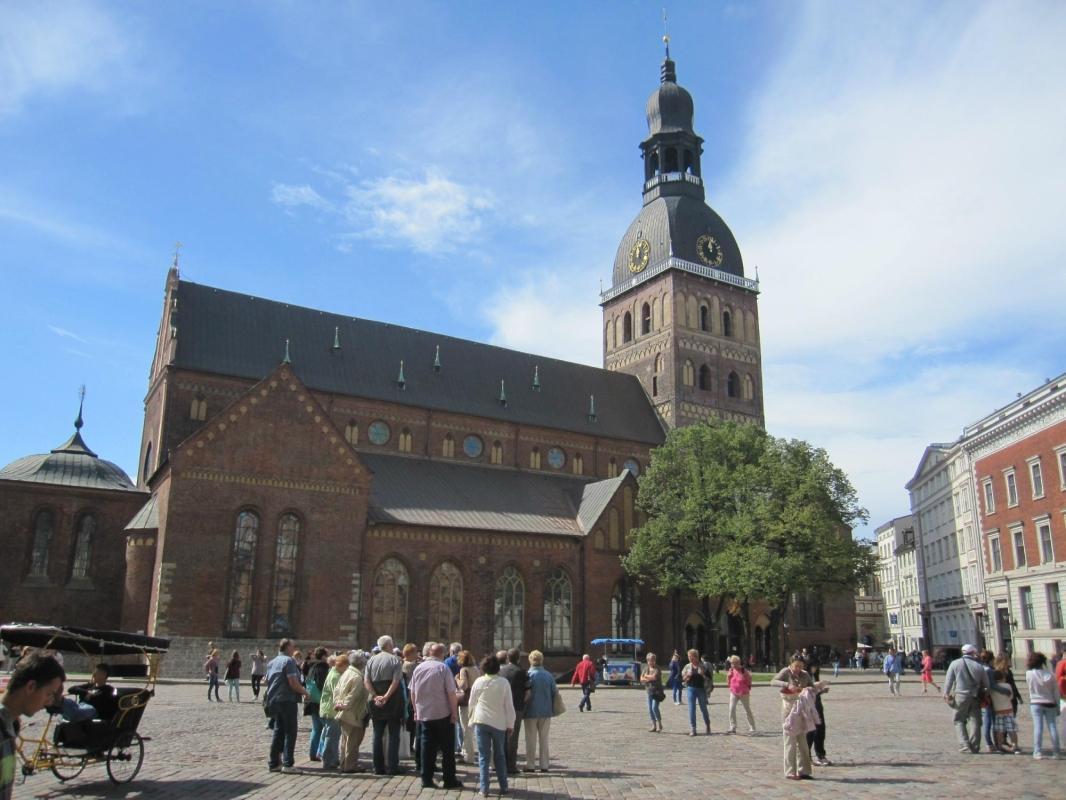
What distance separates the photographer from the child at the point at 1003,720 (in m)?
16.1

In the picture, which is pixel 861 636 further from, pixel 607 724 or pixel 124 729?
pixel 124 729

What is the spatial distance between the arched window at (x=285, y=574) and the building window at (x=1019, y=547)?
36.2 meters

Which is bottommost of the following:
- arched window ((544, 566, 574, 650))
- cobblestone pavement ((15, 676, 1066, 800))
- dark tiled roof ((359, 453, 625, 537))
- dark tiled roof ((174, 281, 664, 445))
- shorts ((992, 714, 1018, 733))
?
cobblestone pavement ((15, 676, 1066, 800))

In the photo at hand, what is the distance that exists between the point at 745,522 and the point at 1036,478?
14717 mm

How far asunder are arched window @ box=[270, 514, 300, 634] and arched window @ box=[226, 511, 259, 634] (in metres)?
1.02

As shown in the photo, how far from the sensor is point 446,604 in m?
45.7

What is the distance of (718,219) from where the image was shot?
221 ft

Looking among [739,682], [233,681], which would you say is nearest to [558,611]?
[233,681]

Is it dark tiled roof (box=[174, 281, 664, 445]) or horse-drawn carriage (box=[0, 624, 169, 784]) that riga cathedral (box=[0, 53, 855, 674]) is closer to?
dark tiled roof (box=[174, 281, 664, 445])

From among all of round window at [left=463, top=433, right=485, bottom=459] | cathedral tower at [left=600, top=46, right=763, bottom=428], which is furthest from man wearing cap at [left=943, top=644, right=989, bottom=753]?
cathedral tower at [left=600, top=46, right=763, bottom=428]

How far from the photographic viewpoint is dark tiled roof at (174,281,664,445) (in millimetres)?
48594

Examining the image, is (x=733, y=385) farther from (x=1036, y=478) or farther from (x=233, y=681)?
(x=233, y=681)

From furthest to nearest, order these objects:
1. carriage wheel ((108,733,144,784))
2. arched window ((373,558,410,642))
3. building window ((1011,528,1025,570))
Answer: building window ((1011,528,1025,570)) < arched window ((373,558,410,642)) < carriage wheel ((108,733,144,784))

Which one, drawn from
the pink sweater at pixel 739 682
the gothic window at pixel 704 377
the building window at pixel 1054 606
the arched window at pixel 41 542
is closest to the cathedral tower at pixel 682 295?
the gothic window at pixel 704 377
